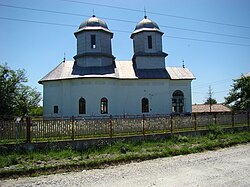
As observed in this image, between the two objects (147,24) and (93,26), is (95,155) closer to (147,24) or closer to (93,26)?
(93,26)

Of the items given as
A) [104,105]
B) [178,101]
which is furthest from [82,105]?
[178,101]

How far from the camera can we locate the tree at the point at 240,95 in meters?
27.4

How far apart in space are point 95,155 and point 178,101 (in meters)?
18.3

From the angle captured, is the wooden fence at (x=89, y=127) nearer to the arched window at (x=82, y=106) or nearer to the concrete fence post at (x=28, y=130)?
the concrete fence post at (x=28, y=130)

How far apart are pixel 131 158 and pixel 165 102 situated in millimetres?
16124

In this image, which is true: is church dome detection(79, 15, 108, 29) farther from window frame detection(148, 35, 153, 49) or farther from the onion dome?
window frame detection(148, 35, 153, 49)

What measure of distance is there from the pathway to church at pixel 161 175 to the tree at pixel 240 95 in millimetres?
20924

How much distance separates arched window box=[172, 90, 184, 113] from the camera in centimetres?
2617

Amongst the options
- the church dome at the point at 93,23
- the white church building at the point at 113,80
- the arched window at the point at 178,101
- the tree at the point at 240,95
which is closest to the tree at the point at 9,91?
the white church building at the point at 113,80

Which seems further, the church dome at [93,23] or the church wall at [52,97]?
the church dome at [93,23]

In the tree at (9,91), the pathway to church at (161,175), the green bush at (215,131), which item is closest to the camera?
the pathway to church at (161,175)

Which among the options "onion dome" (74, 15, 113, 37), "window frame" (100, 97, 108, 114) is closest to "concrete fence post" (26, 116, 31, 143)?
"window frame" (100, 97, 108, 114)

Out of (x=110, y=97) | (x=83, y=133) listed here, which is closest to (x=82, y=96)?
(x=110, y=97)

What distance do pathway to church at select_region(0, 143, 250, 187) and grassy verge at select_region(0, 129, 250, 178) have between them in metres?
0.49
